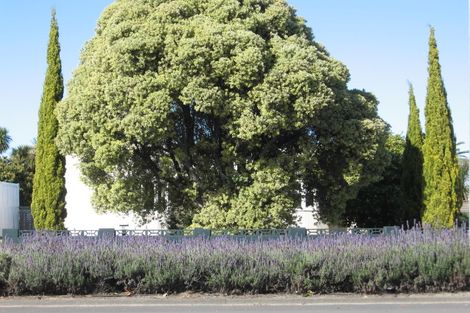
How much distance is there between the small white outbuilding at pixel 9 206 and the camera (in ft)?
111

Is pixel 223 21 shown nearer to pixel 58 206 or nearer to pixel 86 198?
pixel 58 206

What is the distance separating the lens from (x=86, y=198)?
30172mm

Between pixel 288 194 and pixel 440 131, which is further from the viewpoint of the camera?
pixel 440 131

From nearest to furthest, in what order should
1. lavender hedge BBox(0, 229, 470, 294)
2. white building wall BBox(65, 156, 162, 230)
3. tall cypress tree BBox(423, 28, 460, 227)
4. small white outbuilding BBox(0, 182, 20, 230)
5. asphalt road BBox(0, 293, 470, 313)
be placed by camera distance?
asphalt road BBox(0, 293, 470, 313)
lavender hedge BBox(0, 229, 470, 294)
tall cypress tree BBox(423, 28, 460, 227)
white building wall BBox(65, 156, 162, 230)
small white outbuilding BBox(0, 182, 20, 230)

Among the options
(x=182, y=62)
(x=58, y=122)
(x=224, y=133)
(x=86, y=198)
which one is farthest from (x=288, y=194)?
(x=86, y=198)

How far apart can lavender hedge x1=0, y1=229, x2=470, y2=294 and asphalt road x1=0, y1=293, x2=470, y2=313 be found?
22cm

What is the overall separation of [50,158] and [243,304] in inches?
475

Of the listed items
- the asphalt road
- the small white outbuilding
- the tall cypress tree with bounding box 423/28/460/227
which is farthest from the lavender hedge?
the small white outbuilding

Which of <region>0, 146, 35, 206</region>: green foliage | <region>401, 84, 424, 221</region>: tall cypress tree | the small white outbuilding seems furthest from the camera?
<region>0, 146, 35, 206</region>: green foliage

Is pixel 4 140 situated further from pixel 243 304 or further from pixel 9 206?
pixel 243 304

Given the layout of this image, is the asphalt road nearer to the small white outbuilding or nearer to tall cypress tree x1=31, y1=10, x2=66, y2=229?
→ tall cypress tree x1=31, y1=10, x2=66, y2=229

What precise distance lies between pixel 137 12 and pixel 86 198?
14.1 metres

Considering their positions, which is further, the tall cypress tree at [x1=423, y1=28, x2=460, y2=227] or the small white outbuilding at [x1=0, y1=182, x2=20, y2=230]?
the small white outbuilding at [x1=0, y1=182, x2=20, y2=230]

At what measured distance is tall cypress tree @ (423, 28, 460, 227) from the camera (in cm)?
1900
